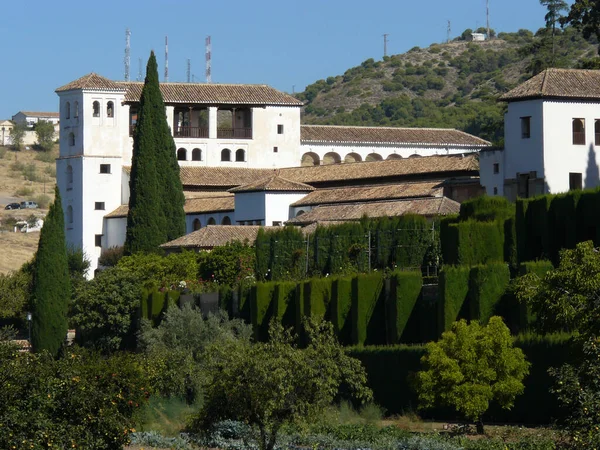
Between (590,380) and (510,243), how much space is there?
2504 centimetres

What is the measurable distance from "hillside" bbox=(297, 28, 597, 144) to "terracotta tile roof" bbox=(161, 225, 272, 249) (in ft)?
221

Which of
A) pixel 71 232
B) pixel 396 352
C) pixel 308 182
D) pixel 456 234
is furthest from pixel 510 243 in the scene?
pixel 71 232

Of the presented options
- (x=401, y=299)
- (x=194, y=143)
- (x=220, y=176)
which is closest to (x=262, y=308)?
(x=401, y=299)

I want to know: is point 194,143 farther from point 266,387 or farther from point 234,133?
point 266,387

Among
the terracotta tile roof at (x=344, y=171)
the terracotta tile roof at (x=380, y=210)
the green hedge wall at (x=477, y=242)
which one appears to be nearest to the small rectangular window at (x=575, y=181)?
the terracotta tile roof at (x=380, y=210)

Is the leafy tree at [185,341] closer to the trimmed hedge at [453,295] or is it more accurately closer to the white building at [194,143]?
the trimmed hedge at [453,295]

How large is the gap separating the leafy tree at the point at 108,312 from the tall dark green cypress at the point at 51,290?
881mm

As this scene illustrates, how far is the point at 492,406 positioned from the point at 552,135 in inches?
809

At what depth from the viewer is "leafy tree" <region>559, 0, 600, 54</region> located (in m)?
70.3

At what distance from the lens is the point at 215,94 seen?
90062 mm

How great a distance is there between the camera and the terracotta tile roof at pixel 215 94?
292 ft

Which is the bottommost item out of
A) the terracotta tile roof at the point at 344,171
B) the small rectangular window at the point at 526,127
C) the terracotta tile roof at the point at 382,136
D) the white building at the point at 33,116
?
the terracotta tile roof at the point at 344,171

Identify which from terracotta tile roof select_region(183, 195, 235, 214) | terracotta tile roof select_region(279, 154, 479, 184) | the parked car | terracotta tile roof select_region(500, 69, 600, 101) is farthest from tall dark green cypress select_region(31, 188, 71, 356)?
the parked car

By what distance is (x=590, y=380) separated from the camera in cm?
2352
